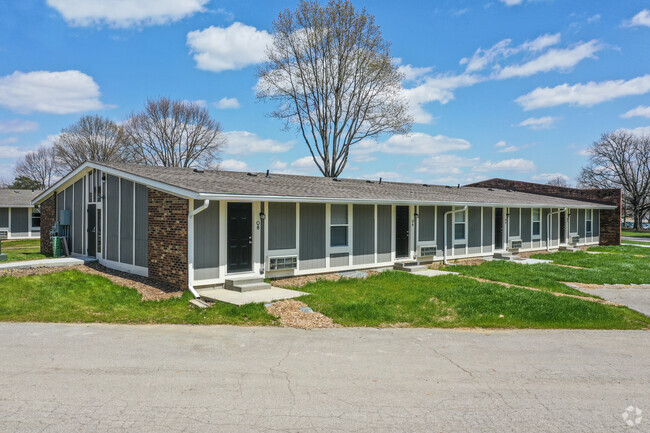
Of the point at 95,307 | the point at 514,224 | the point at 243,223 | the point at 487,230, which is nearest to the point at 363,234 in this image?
the point at 243,223

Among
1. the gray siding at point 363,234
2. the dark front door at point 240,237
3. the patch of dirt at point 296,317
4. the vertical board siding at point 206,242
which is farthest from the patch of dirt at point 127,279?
the gray siding at point 363,234

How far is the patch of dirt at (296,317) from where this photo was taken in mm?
7814

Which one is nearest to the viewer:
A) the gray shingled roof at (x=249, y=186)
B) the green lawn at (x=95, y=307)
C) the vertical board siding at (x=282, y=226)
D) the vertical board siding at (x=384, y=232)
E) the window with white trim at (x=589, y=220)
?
the green lawn at (x=95, y=307)

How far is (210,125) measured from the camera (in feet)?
133

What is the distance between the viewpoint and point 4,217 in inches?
1134

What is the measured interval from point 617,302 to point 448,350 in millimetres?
6221

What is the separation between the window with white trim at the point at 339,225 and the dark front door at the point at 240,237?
9.37 ft

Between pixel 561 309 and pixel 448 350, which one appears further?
pixel 561 309

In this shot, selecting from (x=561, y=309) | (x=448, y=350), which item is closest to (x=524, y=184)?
(x=561, y=309)

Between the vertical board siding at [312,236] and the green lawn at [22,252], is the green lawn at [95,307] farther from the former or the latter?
the green lawn at [22,252]

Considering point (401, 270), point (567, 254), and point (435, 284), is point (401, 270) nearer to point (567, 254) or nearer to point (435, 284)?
point (435, 284)

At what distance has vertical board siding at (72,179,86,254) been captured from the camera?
15.3 m

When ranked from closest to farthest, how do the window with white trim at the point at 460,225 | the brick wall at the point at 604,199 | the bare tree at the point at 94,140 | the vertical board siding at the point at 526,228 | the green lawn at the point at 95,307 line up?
the green lawn at the point at 95,307, the window with white trim at the point at 460,225, the vertical board siding at the point at 526,228, the brick wall at the point at 604,199, the bare tree at the point at 94,140

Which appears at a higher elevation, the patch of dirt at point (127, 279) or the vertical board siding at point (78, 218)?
the vertical board siding at point (78, 218)
